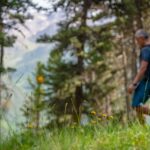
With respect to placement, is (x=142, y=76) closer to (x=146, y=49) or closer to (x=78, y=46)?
(x=146, y=49)

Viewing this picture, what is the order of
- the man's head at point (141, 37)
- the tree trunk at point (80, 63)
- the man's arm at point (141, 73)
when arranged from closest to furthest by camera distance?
the man's arm at point (141, 73)
the man's head at point (141, 37)
the tree trunk at point (80, 63)

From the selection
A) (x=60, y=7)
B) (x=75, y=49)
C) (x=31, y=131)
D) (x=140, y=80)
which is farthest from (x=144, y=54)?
(x=75, y=49)

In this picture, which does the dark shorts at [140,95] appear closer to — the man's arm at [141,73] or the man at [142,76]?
the man at [142,76]

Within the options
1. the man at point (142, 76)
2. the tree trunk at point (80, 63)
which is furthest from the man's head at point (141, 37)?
the tree trunk at point (80, 63)

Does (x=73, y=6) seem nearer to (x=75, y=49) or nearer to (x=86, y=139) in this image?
(x=75, y=49)

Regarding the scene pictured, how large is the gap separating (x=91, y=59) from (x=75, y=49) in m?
1.40

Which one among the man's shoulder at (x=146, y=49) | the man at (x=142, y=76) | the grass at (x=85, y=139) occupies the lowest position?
the grass at (x=85, y=139)

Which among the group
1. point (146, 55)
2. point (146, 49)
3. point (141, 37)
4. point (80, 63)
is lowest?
point (80, 63)

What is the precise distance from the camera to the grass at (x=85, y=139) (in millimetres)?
4020

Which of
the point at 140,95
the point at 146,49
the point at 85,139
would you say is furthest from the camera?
the point at 146,49

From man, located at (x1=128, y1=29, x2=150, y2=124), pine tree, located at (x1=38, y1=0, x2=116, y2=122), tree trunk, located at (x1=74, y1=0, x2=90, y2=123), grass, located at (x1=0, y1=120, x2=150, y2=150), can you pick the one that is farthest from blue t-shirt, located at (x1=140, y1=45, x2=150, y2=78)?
tree trunk, located at (x1=74, y1=0, x2=90, y2=123)

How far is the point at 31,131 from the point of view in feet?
15.9

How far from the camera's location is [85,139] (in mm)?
4492

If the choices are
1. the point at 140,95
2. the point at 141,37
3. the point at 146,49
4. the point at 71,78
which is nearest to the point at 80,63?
the point at 71,78
